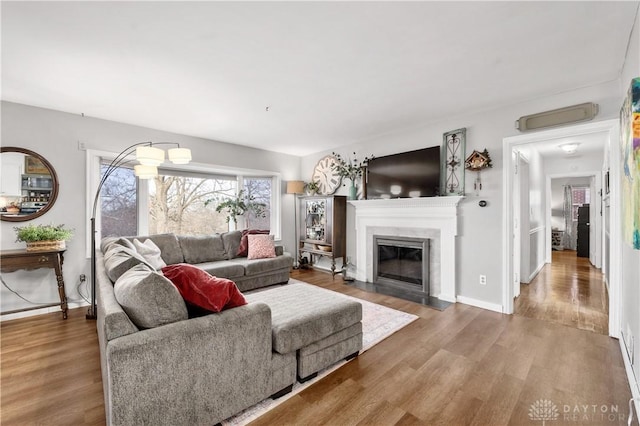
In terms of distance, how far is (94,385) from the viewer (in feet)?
6.31

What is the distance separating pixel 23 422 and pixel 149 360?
1.09 metres

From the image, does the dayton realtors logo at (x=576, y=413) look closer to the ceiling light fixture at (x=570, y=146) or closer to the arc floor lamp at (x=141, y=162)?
the arc floor lamp at (x=141, y=162)

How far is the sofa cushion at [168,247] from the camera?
12.6 ft

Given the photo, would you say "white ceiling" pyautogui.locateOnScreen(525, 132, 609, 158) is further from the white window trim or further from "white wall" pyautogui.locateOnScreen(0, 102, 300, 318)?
"white wall" pyautogui.locateOnScreen(0, 102, 300, 318)

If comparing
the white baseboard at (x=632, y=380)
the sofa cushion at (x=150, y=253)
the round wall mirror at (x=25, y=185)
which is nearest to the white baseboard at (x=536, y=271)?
the white baseboard at (x=632, y=380)

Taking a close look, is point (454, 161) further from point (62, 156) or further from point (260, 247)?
point (62, 156)

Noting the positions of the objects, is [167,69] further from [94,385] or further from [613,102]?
[613,102]

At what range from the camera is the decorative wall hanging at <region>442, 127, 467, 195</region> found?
11.7 ft

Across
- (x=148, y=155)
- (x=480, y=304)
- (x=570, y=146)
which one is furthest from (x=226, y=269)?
(x=570, y=146)

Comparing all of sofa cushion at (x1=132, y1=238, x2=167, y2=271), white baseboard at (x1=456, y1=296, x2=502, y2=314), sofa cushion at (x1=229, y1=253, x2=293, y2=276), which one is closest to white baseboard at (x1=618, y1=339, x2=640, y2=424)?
white baseboard at (x1=456, y1=296, x2=502, y2=314)

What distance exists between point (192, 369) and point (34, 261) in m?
2.85

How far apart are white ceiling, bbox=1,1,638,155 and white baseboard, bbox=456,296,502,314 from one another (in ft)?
7.76

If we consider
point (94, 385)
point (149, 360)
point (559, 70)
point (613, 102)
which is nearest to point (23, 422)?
point (94, 385)

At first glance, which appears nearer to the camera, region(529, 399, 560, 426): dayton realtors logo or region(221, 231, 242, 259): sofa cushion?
region(529, 399, 560, 426): dayton realtors logo
